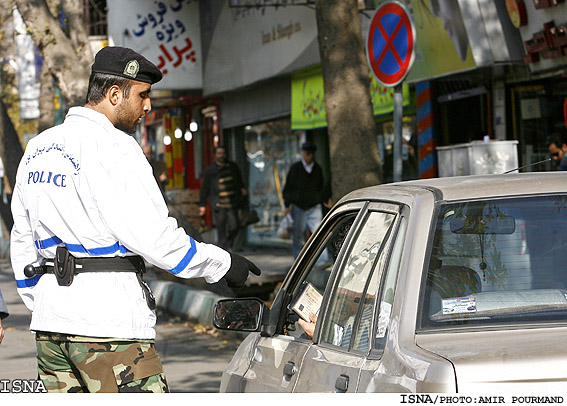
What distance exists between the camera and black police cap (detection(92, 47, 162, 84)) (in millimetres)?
3932

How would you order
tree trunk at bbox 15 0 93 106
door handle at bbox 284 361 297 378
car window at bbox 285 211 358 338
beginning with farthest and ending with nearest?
1. tree trunk at bbox 15 0 93 106
2. car window at bbox 285 211 358 338
3. door handle at bbox 284 361 297 378

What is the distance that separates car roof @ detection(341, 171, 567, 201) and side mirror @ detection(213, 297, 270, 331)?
900mm

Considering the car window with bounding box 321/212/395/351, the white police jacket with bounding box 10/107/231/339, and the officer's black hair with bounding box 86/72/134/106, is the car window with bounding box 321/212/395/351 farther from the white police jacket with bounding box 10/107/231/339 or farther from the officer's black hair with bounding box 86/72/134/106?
the officer's black hair with bounding box 86/72/134/106

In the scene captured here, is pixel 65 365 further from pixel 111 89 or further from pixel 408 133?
pixel 408 133

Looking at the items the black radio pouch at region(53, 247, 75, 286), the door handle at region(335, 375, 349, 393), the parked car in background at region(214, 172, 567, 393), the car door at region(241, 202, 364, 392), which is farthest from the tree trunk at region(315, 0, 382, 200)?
the door handle at region(335, 375, 349, 393)

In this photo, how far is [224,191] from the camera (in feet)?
65.2

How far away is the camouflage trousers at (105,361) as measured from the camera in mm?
3699

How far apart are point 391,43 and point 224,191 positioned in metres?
11.3

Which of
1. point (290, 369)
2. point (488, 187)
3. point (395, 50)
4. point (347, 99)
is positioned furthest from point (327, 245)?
point (347, 99)

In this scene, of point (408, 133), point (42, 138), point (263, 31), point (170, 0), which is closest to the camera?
point (42, 138)

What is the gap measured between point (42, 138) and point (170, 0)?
740 inches

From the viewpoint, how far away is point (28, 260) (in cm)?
397

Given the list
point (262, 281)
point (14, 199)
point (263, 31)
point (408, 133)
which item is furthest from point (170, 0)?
point (14, 199)

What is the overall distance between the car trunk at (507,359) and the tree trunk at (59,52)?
1161cm
